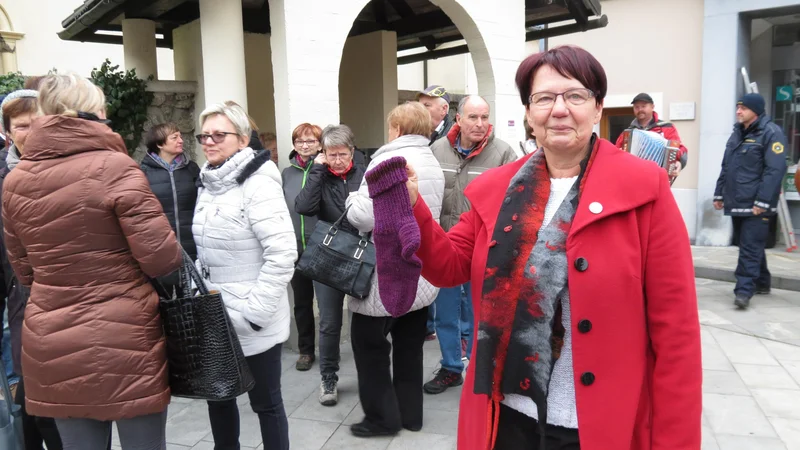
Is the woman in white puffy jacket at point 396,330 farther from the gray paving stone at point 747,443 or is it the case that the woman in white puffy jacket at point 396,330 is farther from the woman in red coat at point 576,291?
the gray paving stone at point 747,443

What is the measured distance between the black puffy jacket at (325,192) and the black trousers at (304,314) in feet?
2.71

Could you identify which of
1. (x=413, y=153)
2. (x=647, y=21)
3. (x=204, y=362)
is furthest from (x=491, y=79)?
(x=204, y=362)

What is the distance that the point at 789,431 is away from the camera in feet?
12.7

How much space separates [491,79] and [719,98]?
4356 millimetres

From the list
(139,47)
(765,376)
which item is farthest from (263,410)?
(139,47)

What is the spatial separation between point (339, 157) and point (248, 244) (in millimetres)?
1406

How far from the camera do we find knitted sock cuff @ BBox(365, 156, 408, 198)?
173cm

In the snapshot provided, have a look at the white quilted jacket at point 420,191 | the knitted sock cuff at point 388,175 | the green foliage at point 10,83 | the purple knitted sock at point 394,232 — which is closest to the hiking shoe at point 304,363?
the white quilted jacket at point 420,191

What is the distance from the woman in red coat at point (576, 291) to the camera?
1.63 metres

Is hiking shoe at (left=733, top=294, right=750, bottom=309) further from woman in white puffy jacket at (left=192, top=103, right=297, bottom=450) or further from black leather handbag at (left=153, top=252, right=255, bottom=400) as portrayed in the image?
black leather handbag at (left=153, top=252, right=255, bottom=400)

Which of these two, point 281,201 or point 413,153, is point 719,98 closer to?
point 413,153

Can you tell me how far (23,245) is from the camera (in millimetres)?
2412

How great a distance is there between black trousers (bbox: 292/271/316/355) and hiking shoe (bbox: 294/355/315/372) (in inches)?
1.6

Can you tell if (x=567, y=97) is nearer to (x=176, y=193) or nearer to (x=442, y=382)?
(x=442, y=382)
